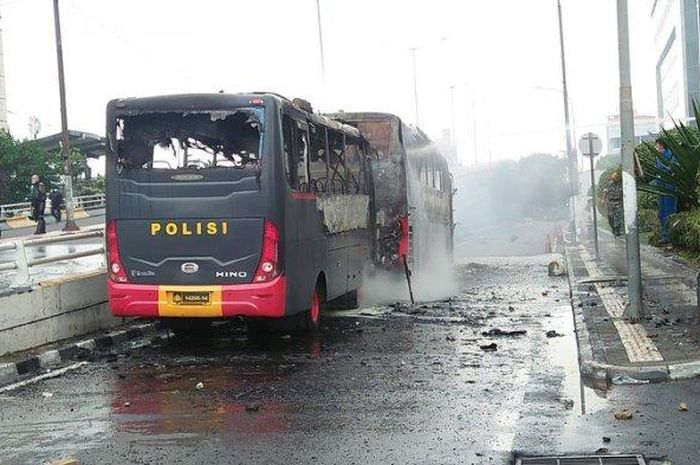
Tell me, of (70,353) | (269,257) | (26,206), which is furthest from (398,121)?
(26,206)

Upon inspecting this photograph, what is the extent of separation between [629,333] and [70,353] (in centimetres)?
636

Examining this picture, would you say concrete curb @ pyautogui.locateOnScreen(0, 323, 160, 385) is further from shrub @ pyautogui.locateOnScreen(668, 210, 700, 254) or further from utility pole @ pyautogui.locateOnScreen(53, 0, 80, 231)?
utility pole @ pyautogui.locateOnScreen(53, 0, 80, 231)

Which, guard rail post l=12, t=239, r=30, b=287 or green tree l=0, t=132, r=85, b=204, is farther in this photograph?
green tree l=0, t=132, r=85, b=204

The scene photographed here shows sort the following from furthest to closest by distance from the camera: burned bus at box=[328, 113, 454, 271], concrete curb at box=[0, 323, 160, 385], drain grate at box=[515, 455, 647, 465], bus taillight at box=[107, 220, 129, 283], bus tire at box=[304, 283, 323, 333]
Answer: burned bus at box=[328, 113, 454, 271], bus tire at box=[304, 283, 323, 333], bus taillight at box=[107, 220, 129, 283], concrete curb at box=[0, 323, 160, 385], drain grate at box=[515, 455, 647, 465]

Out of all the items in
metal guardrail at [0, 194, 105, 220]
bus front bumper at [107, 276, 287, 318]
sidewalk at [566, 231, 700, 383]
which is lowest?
sidewalk at [566, 231, 700, 383]

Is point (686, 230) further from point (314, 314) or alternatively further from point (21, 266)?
point (21, 266)

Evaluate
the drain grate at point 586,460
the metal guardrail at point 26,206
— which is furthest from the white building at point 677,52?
the drain grate at point 586,460

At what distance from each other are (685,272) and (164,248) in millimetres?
9548

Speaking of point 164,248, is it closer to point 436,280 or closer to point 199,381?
point 199,381

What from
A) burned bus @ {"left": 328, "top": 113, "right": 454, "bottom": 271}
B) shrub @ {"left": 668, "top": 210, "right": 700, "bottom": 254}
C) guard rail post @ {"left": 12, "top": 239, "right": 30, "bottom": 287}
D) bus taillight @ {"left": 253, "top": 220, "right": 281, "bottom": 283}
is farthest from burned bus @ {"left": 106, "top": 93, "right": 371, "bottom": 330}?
burned bus @ {"left": 328, "top": 113, "right": 454, "bottom": 271}

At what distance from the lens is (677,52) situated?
77.9 metres

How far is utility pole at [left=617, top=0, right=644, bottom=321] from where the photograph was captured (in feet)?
35.5

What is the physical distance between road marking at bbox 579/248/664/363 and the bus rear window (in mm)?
4511

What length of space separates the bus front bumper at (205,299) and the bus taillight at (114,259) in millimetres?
105
